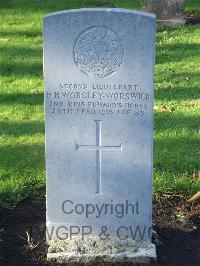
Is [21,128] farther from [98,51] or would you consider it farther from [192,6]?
[192,6]

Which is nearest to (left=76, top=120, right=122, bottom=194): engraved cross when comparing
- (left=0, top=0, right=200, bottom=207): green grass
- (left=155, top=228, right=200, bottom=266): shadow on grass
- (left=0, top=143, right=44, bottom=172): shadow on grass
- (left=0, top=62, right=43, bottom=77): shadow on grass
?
(left=155, top=228, right=200, bottom=266): shadow on grass

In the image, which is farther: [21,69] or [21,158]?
[21,69]

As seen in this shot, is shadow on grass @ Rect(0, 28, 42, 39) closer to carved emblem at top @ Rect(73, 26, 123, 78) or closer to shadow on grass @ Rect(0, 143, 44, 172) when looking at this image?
shadow on grass @ Rect(0, 143, 44, 172)

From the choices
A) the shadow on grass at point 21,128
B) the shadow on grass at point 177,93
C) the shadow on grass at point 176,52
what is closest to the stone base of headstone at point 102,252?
the shadow on grass at point 21,128

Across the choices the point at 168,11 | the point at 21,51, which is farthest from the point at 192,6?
the point at 21,51

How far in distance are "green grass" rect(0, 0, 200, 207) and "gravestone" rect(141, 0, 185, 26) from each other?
0.28 m

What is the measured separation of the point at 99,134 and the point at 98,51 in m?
0.51

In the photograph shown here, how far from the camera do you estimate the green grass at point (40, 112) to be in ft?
16.6

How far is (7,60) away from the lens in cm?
818

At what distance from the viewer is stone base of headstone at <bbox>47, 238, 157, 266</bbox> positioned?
3.98 meters

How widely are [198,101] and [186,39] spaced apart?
2.65m

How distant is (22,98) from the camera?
6.88 m

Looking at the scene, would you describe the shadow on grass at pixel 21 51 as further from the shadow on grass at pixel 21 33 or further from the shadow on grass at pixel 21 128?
the shadow on grass at pixel 21 128

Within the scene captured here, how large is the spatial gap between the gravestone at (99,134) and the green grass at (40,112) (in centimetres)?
83
